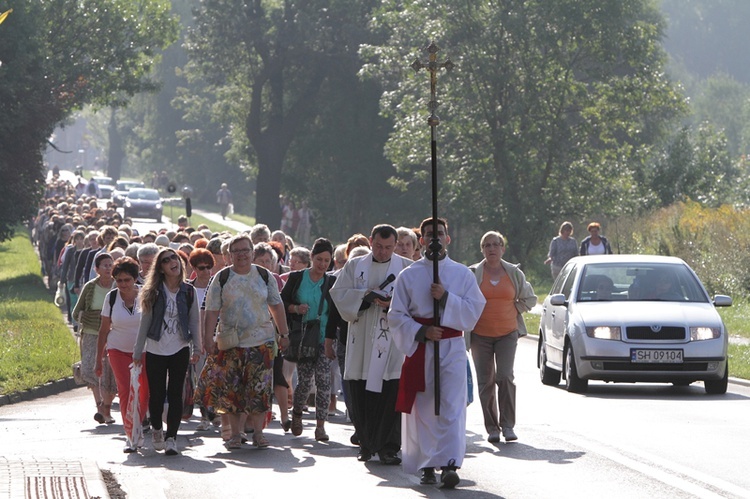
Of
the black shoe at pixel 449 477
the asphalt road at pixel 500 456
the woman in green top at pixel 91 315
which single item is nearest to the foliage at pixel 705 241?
the asphalt road at pixel 500 456

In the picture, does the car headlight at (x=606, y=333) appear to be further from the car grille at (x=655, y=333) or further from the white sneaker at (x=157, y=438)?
the white sneaker at (x=157, y=438)

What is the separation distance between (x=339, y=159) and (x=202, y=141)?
37.5 metres

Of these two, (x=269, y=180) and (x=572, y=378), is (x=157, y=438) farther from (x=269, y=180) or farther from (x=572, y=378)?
(x=269, y=180)

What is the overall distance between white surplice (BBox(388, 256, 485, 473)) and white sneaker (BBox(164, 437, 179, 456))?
2.36m

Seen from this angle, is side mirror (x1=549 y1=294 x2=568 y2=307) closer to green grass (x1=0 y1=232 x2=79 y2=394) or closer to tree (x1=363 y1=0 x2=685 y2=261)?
green grass (x1=0 y1=232 x2=79 y2=394)

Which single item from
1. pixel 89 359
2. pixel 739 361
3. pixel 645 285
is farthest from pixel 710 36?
pixel 89 359

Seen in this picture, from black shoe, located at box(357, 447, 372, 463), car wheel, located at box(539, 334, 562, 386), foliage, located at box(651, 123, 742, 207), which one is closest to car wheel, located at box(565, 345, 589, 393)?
car wheel, located at box(539, 334, 562, 386)

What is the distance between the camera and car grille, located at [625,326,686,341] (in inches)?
674

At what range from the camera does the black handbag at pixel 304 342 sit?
13.3m

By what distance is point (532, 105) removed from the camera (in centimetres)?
4397

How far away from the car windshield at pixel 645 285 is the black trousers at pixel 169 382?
6.95m

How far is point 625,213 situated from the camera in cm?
4412

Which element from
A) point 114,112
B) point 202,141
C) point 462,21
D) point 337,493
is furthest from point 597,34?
point 114,112

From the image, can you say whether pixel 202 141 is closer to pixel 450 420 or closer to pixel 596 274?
pixel 596 274
